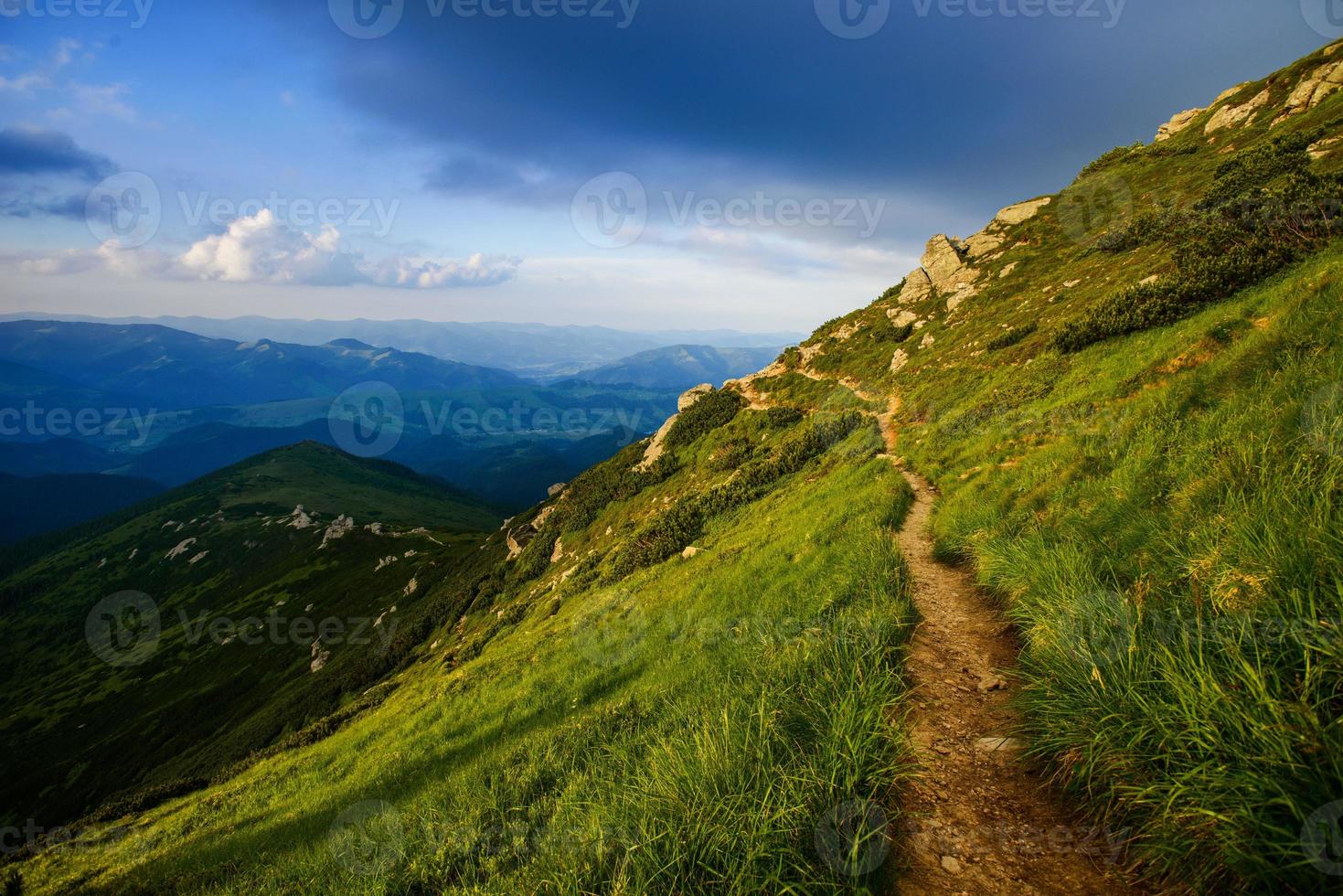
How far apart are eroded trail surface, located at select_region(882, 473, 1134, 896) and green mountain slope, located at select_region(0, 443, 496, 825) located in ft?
164

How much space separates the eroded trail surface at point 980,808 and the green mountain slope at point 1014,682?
18 centimetres

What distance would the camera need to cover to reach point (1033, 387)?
19188 millimetres

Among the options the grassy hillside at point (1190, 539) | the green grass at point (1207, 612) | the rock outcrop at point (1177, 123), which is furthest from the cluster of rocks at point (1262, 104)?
the green grass at point (1207, 612)

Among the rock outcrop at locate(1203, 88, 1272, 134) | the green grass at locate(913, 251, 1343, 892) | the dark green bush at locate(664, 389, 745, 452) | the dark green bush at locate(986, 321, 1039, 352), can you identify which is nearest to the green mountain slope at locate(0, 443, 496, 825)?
the dark green bush at locate(664, 389, 745, 452)

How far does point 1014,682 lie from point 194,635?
158 meters

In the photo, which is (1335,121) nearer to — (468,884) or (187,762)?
(468,884)

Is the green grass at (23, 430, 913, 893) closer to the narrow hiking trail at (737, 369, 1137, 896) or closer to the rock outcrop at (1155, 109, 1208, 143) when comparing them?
the narrow hiking trail at (737, 369, 1137, 896)

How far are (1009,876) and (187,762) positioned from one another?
91.3 metres

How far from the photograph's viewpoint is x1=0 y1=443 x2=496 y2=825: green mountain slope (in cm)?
6562

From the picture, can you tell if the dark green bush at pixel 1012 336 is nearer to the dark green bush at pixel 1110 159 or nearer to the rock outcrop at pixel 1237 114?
the rock outcrop at pixel 1237 114

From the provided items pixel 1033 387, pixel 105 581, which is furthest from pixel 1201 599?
pixel 105 581

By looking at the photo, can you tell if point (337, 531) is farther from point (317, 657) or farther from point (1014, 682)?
point (1014, 682)

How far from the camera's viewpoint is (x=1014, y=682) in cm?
574

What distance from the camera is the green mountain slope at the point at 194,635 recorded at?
215 ft
